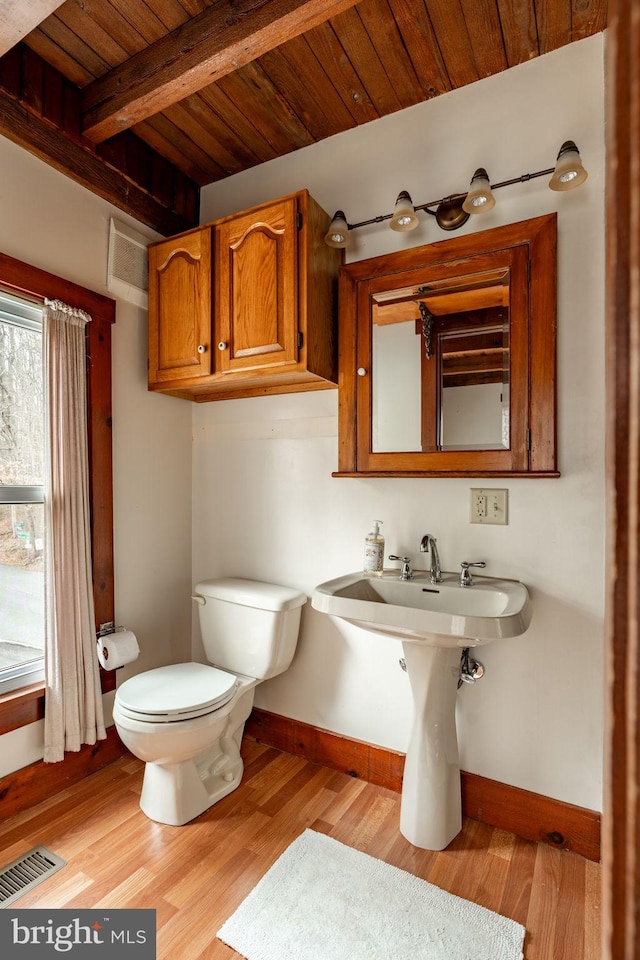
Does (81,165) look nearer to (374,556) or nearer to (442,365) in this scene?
(442,365)

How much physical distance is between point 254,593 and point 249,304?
1.14m

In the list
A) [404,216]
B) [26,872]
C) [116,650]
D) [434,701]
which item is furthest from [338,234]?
[26,872]

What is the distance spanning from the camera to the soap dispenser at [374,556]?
186cm

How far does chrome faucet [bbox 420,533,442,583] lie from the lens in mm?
1776

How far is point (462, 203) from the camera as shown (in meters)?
→ 1.78

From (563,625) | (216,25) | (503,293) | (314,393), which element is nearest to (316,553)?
(314,393)

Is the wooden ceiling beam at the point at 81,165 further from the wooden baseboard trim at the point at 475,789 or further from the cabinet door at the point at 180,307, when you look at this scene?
the wooden baseboard trim at the point at 475,789

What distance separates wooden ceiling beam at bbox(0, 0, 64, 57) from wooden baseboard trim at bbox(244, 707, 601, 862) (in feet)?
8.16

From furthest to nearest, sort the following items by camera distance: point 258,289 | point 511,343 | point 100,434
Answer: point 100,434, point 258,289, point 511,343

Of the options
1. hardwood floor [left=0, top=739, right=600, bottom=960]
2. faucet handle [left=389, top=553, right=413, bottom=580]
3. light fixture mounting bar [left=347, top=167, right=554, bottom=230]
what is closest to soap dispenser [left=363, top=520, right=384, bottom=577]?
faucet handle [left=389, top=553, right=413, bottom=580]

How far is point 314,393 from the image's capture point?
6.95 feet

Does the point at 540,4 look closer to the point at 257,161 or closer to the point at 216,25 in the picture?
the point at 216,25

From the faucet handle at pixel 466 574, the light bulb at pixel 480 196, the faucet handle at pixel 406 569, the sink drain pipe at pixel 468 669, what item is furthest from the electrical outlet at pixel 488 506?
the light bulb at pixel 480 196

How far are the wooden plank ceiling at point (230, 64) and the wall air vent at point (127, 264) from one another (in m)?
0.12
